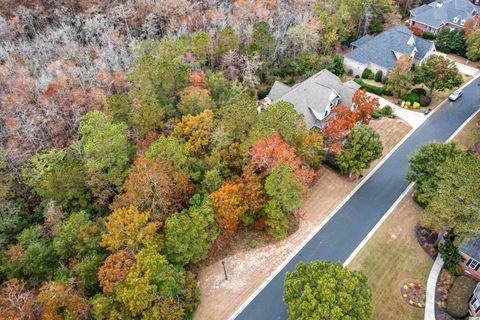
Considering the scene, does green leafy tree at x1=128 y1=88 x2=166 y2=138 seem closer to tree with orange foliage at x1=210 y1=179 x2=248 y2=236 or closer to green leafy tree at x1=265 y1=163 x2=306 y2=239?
tree with orange foliage at x1=210 y1=179 x2=248 y2=236

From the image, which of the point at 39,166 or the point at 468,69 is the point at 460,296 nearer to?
→ the point at 39,166

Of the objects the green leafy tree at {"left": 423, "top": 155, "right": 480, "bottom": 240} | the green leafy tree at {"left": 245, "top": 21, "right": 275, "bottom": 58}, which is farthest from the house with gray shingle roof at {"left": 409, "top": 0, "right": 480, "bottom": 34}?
the green leafy tree at {"left": 423, "top": 155, "right": 480, "bottom": 240}

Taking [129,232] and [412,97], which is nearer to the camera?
[129,232]

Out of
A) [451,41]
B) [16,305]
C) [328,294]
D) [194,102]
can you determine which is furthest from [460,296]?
[451,41]

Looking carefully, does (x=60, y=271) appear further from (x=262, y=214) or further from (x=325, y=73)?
(x=325, y=73)

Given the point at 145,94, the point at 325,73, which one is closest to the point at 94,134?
the point at 145,94

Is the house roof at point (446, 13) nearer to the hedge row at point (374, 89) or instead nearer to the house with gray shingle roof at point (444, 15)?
the house with gray shingle roof at point (444, 15)
